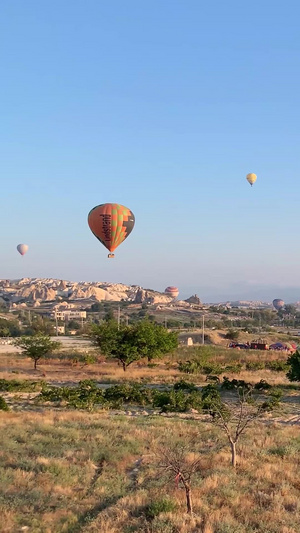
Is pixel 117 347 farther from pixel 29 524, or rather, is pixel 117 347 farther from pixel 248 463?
pixel 29 524

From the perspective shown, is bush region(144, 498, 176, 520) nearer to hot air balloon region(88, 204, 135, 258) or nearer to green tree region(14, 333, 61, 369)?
green tree region(14, 333, 61, 369)

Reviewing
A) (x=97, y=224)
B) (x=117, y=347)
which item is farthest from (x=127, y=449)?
(x=97, y=224)

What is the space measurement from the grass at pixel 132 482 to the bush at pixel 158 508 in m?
0.02

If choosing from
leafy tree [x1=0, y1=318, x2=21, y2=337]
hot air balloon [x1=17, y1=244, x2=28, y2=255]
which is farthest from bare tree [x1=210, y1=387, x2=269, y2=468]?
hot air balloon [x1=17, y1=244, x2=28, y2=255]

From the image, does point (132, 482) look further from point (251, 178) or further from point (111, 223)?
point (251, 178)

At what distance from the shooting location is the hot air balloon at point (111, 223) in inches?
2037

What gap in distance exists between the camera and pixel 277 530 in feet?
30.6

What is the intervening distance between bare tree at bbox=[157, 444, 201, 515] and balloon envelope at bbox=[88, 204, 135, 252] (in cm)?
3824

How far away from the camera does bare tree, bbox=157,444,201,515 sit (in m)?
10.4

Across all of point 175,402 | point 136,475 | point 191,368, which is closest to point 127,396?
point 175,402

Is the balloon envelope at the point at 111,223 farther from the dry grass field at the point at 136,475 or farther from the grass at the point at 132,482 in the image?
the grass at the point at 132,482

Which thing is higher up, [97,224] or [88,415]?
[97,224]

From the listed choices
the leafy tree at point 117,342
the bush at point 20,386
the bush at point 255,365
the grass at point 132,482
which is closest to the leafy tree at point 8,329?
the leafy tree at point 117,342

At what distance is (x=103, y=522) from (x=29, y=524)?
155 cm
